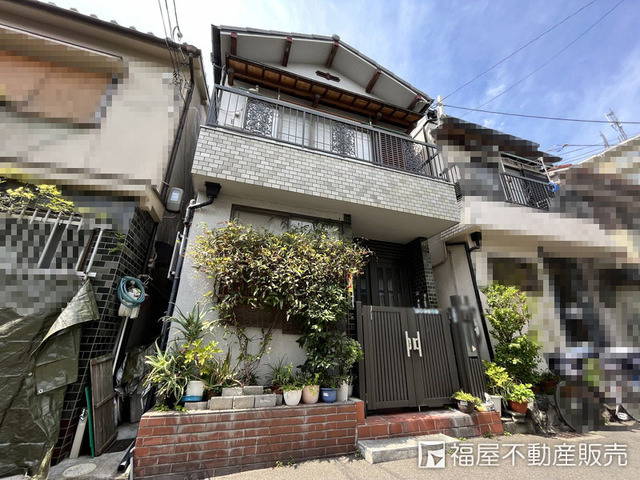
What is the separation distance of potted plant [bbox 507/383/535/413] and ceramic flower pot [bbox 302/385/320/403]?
3602 mm

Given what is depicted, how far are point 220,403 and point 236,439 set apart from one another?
1.40 ft

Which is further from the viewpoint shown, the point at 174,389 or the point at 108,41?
the point at 108,41

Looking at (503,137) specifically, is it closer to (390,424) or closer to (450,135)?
(450,135)

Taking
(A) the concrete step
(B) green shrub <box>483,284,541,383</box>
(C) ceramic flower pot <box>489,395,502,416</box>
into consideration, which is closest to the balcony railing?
(B) green shrub <box>483,284,541,383</box>

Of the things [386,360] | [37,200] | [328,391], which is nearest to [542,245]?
[386,360]

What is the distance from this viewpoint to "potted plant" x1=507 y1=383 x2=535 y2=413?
4.18 m

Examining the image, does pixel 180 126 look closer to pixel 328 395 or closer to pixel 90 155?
pixel 90 155

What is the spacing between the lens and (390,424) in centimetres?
351

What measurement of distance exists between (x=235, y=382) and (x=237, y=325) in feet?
2.51

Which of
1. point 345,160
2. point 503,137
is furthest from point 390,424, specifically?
point 503,137

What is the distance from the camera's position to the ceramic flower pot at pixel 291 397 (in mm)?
3186

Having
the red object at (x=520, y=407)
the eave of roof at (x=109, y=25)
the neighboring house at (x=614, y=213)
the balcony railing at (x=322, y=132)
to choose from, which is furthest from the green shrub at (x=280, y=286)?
the neighboring house at (x=614, y=213)

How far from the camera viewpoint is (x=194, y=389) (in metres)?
2.95

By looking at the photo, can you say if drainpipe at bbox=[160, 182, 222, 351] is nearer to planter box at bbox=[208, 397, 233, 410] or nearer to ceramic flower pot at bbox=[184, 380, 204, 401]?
ceramic flower pot at bbox=[184, 380, 204, 401]
